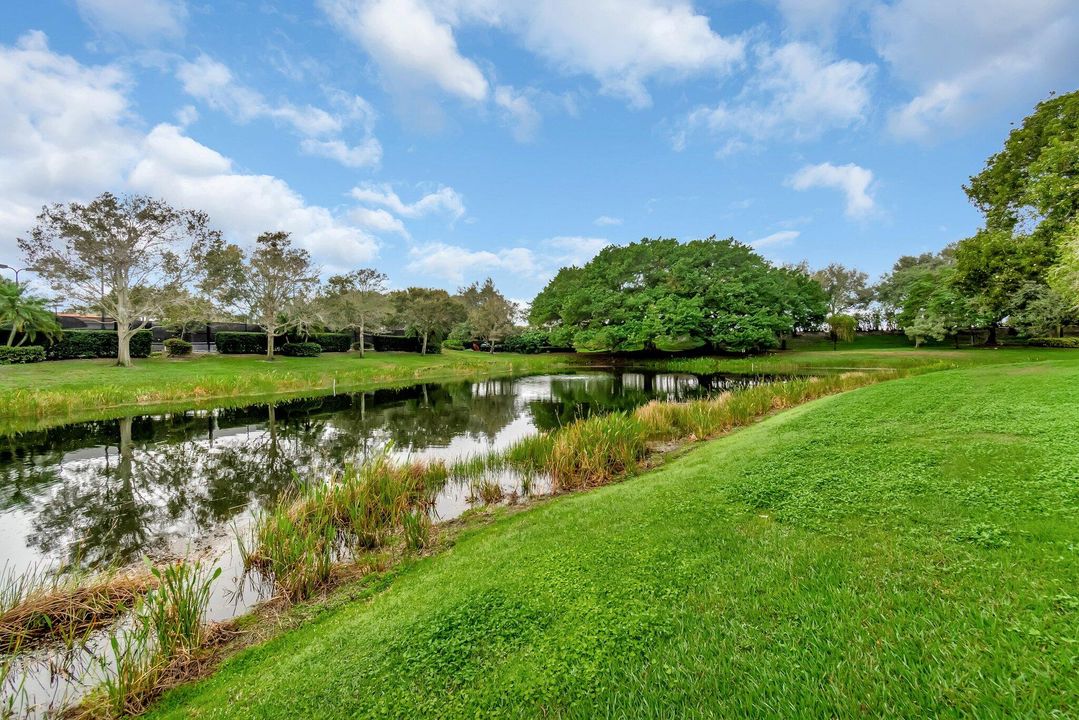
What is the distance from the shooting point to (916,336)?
42.9 metres

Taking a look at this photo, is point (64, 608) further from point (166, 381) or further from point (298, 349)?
point (298, 349)

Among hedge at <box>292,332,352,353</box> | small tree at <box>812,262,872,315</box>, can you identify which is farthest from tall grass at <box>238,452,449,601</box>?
small tree at <box>812,262,872,315</box>

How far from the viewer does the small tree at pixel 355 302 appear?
37688 mm

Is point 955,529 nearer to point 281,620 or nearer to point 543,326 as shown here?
point 281,620

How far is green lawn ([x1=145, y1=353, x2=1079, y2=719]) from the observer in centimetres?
222

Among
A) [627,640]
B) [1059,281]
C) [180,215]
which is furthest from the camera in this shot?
[180,215]

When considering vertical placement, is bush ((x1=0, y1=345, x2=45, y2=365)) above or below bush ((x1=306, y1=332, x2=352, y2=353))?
below

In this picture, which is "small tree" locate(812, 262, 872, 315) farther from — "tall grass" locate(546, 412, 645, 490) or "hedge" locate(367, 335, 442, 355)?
"tall grass" locate(546, 412, 645, 490)

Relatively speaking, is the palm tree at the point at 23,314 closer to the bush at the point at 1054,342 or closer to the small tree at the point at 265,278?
the small tree at the point at 265,278

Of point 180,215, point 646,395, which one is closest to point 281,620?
point 646,395

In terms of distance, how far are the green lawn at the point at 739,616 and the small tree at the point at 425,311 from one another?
38.3m

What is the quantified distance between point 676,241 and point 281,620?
46833 mm

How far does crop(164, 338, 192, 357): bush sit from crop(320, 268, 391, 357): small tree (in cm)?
1017

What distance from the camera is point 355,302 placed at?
3769cm
